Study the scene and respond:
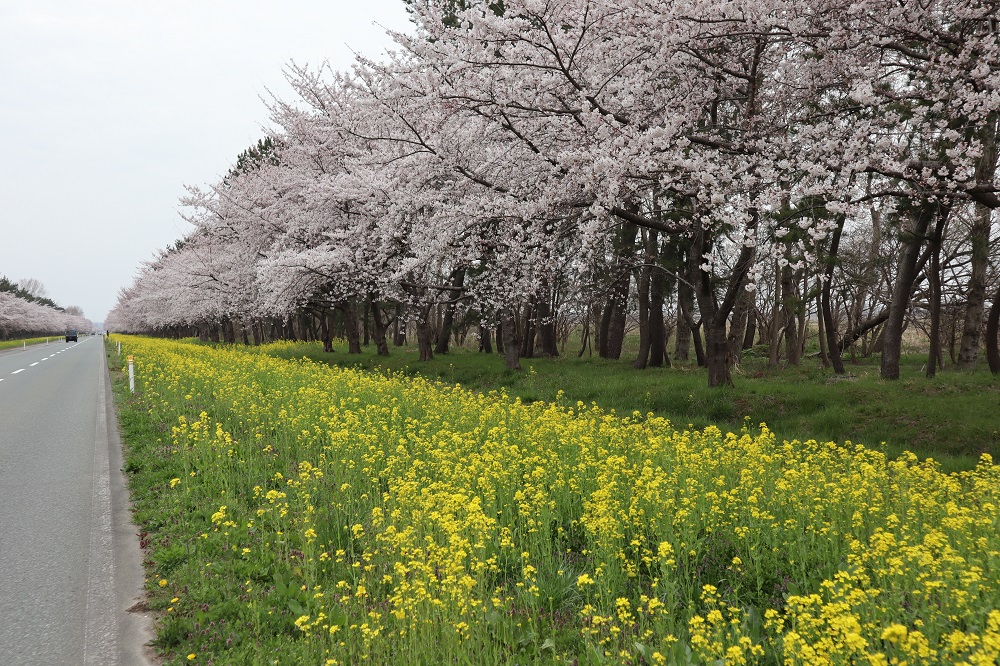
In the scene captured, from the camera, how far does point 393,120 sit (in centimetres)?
1370

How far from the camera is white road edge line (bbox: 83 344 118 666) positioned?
12.4ft

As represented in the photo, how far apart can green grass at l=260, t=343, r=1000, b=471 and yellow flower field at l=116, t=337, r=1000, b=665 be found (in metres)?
3.18

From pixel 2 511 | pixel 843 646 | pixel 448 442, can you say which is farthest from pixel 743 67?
pixel 2 511

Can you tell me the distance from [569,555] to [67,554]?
4.69 metres

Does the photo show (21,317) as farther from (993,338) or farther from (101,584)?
(993,338)

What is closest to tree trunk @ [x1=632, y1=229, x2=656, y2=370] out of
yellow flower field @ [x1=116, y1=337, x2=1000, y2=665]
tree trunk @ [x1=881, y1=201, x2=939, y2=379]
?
tree trunk @ [x1=881, y1=201, x2=939, y2=379]

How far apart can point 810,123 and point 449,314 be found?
57.0 feet

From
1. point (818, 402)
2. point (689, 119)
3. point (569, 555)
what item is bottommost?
point (569, 555)

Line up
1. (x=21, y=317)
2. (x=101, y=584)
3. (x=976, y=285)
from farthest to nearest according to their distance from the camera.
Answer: (x=21, y=317) < (x=976, y=285) < (x=101, y=584)

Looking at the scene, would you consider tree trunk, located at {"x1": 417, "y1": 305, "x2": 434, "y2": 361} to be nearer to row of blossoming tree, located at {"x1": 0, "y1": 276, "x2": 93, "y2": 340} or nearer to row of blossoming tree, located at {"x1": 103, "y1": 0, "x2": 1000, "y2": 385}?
row of blossoming tree, located at {"x1": 103, "y1": 0, "x2": 1000, "y2": 385}

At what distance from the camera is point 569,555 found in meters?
4.92

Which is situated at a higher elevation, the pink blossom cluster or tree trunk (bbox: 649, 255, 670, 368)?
the pink blossom cluster

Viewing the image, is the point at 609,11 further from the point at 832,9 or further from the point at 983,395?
the point at 983,395

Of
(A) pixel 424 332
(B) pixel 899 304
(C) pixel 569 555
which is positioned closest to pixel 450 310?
(A) pixel 424 332
